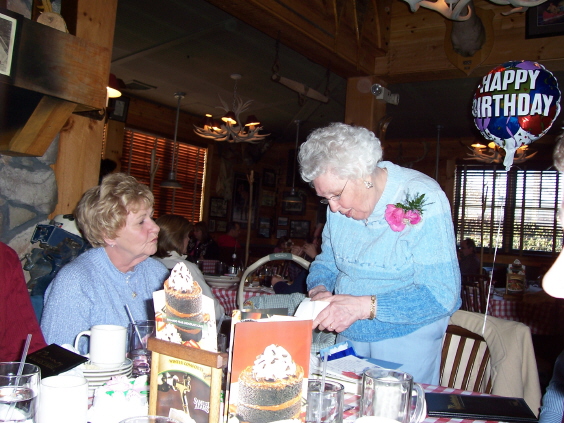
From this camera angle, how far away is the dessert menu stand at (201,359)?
841 mm

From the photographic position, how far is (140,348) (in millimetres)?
1381

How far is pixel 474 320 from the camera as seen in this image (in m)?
1.95

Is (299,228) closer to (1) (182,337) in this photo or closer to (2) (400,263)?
(2) (400,263)

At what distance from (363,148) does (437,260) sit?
0.48 meters

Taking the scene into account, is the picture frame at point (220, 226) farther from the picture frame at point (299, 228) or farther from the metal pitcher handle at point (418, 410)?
the metal pitcher handle at point (418, 410)

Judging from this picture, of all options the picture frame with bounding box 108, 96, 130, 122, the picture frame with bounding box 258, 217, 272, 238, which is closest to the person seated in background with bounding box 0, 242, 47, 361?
the picture frame with bounding box 108, 96, 130, 122

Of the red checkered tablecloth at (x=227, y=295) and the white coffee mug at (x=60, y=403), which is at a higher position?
the white coffee mug at (x=60, y=403)

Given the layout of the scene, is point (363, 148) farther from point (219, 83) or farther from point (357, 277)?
point (219, 83)

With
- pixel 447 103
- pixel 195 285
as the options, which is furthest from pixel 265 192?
pixel 195 285

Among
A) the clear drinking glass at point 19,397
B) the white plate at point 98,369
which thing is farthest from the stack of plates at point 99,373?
the clear drinking glass at point 19,397

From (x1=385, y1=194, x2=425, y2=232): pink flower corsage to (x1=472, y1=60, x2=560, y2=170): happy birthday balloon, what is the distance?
2.23 meters

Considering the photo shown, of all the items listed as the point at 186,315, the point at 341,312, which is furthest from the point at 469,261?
the point at 186,315

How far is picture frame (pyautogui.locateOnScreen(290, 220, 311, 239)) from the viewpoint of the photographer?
1270 centimetres

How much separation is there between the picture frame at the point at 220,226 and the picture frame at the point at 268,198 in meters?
1.38
